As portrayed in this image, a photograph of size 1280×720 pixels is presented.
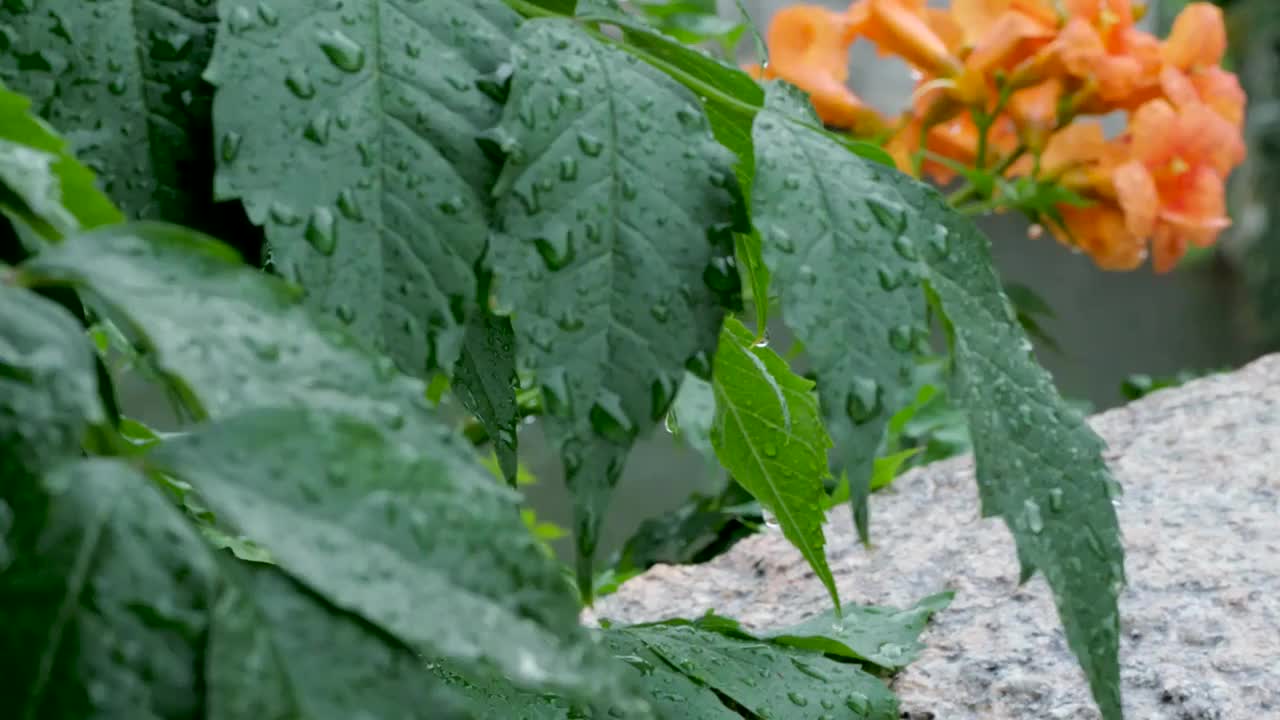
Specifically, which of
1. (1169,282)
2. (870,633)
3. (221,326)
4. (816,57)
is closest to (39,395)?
(221,326)

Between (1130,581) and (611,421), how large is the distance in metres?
0.61

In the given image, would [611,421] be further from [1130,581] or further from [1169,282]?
[1169,282]

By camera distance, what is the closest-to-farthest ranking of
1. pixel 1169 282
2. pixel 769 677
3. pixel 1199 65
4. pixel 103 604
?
pixel 103 604
pixel 769 677
pixel 1199 65
pixel 1169 282

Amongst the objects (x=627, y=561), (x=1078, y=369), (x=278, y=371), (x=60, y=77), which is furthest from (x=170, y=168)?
(x=1078, y=369)

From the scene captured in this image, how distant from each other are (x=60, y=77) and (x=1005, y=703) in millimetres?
549

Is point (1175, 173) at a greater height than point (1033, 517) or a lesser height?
greater

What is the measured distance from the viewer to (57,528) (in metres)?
0.20

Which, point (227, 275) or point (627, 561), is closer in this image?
point (227, 275)

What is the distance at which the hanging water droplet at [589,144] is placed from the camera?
291mm

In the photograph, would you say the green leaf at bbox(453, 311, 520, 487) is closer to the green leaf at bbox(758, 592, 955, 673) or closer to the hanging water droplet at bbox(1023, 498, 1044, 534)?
the hanging water droplet at bbox(1023, 498, 1044, 534)

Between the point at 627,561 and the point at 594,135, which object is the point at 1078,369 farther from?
the point at 594,135

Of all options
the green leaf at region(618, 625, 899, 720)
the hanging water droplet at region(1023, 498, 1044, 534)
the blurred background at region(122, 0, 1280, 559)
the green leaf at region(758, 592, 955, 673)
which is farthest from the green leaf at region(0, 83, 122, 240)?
the blurred background at region(122, 0, 1280, 559)

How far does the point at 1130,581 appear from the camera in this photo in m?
0.77

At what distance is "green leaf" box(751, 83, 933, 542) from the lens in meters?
0.28
